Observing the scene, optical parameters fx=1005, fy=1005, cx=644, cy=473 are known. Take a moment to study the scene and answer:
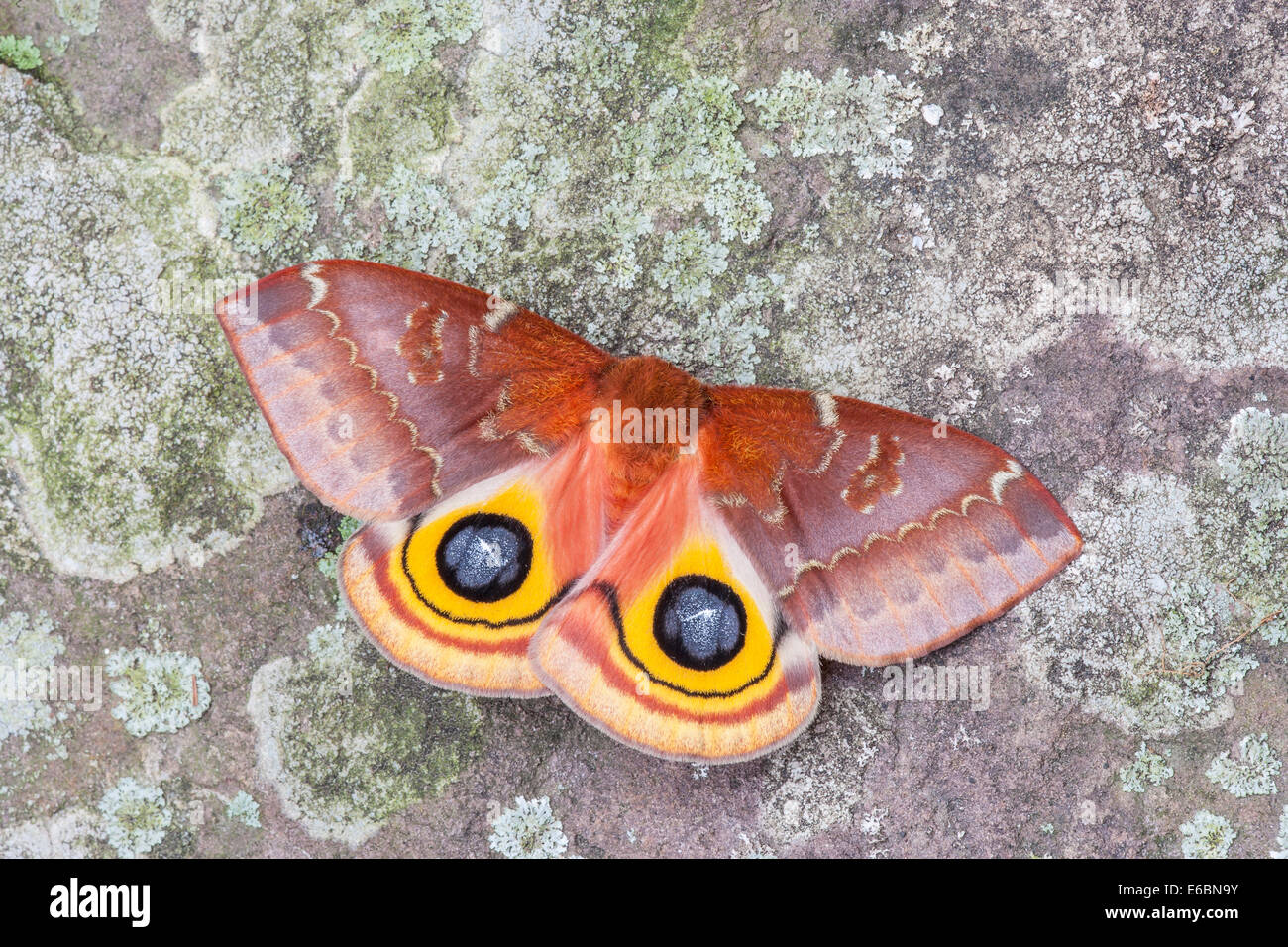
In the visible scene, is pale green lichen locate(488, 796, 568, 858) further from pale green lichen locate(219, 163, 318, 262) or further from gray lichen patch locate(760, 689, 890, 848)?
pale green lichen locate(219, 163, 318, 262)

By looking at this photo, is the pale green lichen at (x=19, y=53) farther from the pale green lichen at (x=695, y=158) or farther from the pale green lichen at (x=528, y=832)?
the pale green lichen at (x=528, y=832)

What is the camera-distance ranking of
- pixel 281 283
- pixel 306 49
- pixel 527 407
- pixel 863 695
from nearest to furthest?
pixel 281 283 < pixel 527 407 < pixel 863 695 < pixel 306 49

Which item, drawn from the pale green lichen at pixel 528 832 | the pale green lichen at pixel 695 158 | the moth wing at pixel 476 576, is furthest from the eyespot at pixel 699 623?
the pale green lichen at pixel 695 158

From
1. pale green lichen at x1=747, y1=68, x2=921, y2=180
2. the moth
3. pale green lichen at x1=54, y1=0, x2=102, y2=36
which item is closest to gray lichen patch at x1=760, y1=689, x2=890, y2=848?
the moth

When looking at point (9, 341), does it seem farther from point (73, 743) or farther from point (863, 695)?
point (863, 695)

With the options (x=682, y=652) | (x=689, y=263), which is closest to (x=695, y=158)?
(x=689, y=263)

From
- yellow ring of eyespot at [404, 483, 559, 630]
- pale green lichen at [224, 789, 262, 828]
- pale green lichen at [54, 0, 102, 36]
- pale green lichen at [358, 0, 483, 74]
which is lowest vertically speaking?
pale green lichen at [224, 789, 262, 828]

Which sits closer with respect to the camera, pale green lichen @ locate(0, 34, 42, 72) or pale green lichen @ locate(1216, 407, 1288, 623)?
pale green lichen @ locate(1216, 407, 1288, 623)

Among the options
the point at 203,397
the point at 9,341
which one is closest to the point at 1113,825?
the point at 203,397
